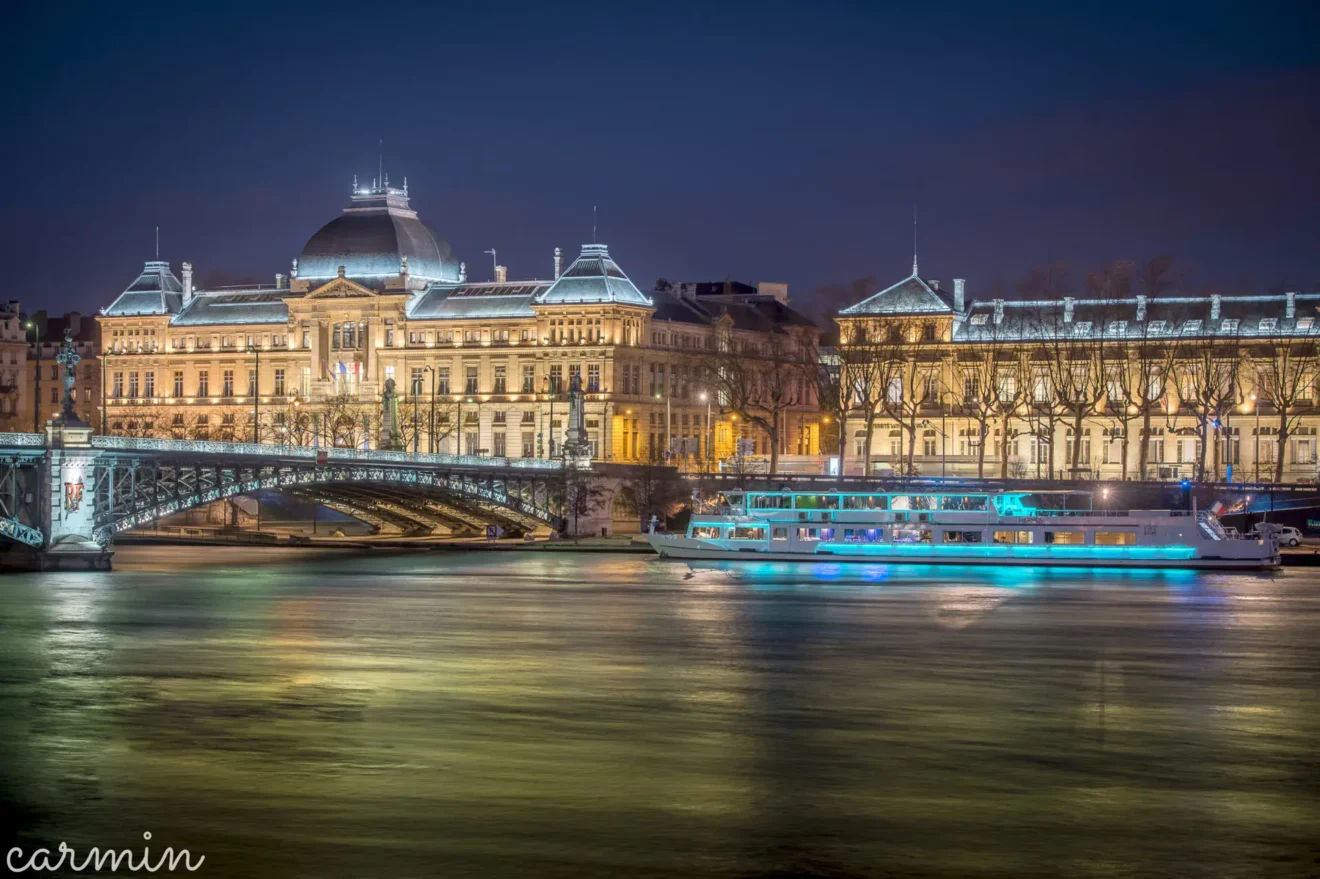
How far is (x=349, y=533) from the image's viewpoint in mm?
149000

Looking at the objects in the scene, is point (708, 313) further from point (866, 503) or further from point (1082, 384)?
point (866, 503)

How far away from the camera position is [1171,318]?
168500 millimetres

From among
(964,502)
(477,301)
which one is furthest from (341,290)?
(964,502)

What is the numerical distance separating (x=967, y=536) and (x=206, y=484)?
129 feet

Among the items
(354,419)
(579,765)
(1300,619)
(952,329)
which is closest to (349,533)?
(354,419)

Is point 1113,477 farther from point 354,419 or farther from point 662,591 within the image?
point 662,591

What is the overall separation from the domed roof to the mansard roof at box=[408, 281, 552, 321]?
127 inches

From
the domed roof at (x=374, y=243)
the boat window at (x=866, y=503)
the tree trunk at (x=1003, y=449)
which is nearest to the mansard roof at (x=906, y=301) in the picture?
the tree trunk at (x=1003, y=449)

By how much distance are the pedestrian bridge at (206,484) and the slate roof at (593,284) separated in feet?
131

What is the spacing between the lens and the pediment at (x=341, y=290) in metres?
190

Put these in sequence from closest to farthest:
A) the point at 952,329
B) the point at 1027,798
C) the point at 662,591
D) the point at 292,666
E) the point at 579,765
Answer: the point at 1027,798
the point at 579,765
the point at 292,666
the point at 662,591
the point at 952,329

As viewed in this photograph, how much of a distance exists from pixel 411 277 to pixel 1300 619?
125952 millimetres

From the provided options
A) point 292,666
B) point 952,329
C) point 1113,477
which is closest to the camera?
point 292,666

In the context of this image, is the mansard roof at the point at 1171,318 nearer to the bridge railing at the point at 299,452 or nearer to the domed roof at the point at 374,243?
the bridge railing at the point at 299,452
